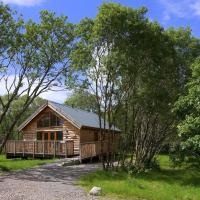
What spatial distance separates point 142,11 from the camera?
21.1 m

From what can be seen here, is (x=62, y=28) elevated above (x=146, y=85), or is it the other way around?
(x=62, y=28)

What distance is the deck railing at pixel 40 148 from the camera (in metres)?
33.0

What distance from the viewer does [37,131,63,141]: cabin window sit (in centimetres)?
3744

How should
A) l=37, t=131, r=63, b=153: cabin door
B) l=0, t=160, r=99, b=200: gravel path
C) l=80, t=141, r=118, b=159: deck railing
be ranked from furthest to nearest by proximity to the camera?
l=37, t=131, r=63, b=153: cabin door, l=80, t=141, r=118, b=159: deck railing, l=0, t=160, r=99, b=200: gravel path

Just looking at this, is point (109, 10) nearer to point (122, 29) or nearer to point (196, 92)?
point (122, 29)

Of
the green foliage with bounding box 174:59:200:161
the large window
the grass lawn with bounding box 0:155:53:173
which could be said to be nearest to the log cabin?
the large window

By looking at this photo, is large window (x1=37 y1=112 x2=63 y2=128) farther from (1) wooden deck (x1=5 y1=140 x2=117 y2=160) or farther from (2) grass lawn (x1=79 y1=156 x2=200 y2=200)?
(2) grass lawn (x1=79 y1=156 x2=200 y2=200)

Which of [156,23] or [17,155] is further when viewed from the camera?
[17,155]

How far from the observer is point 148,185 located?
16922mm

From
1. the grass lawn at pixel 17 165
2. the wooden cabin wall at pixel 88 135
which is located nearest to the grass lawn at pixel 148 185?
the grass lawn at pixel 17 165

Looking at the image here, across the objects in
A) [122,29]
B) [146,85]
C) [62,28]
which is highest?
[62,28]

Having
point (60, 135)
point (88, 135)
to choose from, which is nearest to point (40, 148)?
point (60, 135)

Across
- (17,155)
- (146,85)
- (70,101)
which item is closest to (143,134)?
(146,85)

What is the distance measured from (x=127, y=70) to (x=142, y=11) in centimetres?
Answer: 315
